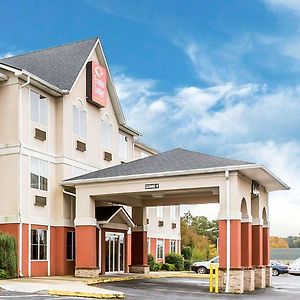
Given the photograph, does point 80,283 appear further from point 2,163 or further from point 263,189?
point 263,189

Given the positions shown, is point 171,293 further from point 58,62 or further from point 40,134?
point 58,62

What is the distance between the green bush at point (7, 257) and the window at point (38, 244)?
201 cm

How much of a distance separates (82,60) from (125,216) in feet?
A: 29.2

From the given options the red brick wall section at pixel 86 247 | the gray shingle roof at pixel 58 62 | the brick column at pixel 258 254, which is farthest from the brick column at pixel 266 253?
the gray shingle roof at pixel 58 62

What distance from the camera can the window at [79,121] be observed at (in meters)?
32.8

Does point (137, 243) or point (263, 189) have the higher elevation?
point (263, 189)

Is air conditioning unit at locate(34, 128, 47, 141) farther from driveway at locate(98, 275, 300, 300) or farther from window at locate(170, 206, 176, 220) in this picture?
window at locate(170, 206, 176, 220)

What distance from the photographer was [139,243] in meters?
36.3

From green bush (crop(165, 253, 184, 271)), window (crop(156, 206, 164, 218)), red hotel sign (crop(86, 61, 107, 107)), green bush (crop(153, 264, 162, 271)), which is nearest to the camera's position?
red hotel sign (crop(86, 61, 107, 107))

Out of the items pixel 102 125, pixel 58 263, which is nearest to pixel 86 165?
pixel 102 125

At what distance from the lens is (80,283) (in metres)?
25.4

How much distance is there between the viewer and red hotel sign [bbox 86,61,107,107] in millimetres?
34062

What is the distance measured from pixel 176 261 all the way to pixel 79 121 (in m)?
18.3

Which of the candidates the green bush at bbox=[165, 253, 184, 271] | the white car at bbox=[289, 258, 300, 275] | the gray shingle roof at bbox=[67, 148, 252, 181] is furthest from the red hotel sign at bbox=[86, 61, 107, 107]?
the white car at bbox=[289, 258, 300, 275]
